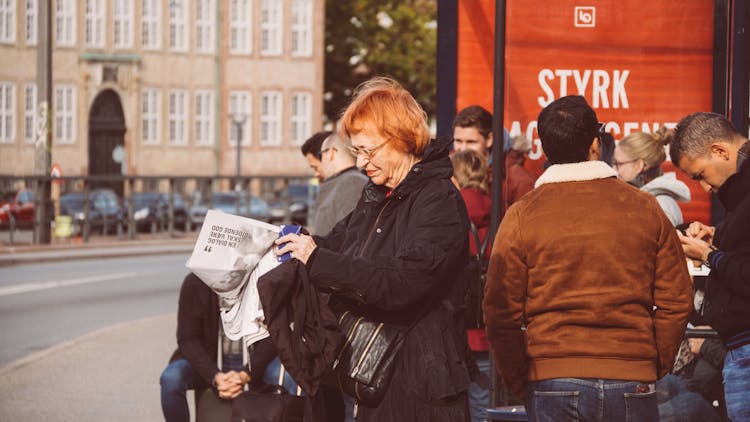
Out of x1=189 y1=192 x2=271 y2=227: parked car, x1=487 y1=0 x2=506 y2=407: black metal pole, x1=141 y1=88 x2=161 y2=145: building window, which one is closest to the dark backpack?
x1=487 y1=0 x2=506 y2=407: black metal pole

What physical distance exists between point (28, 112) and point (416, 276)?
56285mm

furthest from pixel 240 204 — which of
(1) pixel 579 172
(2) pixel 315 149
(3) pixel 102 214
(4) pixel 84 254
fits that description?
(1) pixel 579 172

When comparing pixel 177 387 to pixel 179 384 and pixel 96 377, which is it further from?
pixel 96 377


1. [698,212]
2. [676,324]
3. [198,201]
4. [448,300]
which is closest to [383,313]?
[448,300]

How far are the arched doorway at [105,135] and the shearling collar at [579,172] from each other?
55627 millimetres

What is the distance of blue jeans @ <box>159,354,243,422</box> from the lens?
755 centimetres

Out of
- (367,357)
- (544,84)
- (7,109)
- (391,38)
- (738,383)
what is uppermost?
(391,38)

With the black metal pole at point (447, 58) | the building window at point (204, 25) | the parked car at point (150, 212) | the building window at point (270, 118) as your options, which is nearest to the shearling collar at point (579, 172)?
the black metal pole at point (447, 58)

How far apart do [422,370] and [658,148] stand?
3.04 metres

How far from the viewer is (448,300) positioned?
4.28 m

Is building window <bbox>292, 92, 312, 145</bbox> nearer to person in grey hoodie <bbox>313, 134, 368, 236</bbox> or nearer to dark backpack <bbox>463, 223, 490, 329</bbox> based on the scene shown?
person in grey hoodie <bbox>313, 134, 368, 236</bbox>

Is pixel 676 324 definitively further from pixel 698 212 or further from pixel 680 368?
pixel 698 212

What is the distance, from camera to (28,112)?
58281mm

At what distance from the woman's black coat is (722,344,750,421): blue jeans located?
108 centimetres
